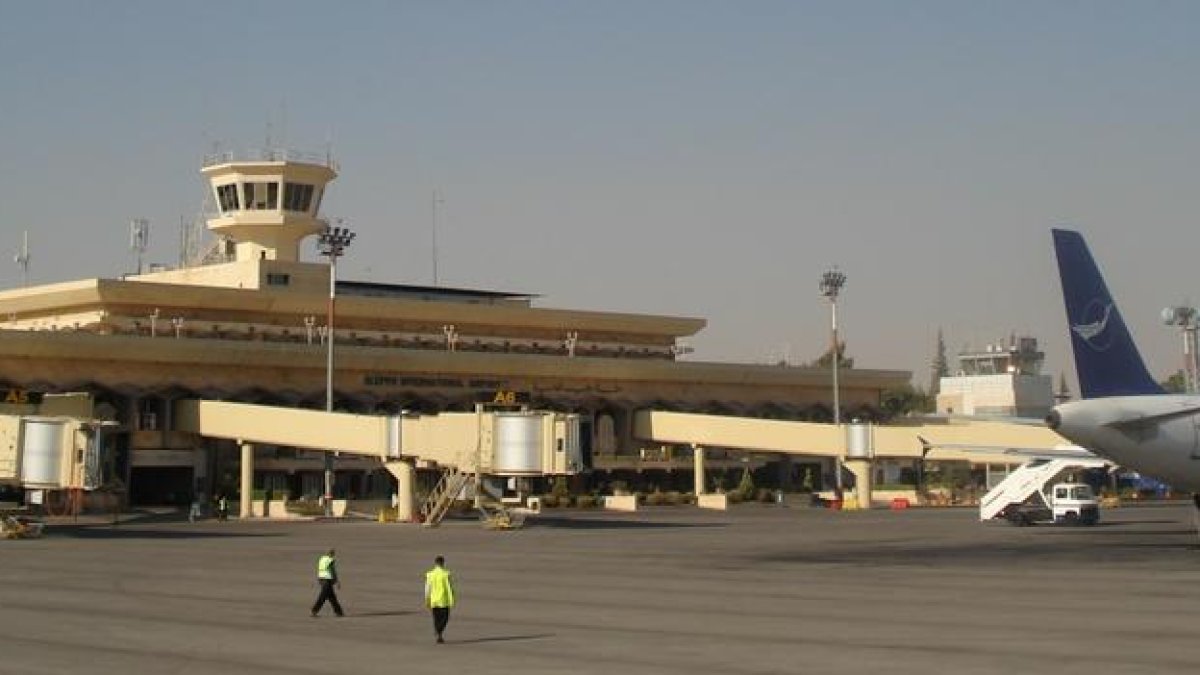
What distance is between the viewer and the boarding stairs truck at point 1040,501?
74.5 m

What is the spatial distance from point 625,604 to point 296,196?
89.7 meters

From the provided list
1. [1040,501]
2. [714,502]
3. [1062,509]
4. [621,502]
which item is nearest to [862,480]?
[714,502]

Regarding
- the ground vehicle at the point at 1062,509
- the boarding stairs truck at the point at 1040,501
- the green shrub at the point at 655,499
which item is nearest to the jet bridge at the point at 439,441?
the boarding stairs truck at the point at 1040,501

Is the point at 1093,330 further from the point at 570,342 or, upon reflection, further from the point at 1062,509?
the point at 570,342

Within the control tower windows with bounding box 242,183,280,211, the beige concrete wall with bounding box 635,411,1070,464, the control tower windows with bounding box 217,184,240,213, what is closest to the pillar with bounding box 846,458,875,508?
the beige concrete wall with bounding box 635,411,1070,464

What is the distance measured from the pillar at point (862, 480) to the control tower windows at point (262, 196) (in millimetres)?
49630

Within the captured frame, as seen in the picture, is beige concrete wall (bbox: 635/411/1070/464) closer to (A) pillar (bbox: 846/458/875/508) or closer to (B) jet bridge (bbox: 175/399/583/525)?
(A) pillar (bbox: 846/458/875/508)

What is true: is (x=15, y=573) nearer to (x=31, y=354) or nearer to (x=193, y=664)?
(x=193, y=664)

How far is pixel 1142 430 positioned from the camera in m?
49.9

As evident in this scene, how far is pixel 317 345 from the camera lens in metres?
109

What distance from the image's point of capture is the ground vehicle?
244 feet

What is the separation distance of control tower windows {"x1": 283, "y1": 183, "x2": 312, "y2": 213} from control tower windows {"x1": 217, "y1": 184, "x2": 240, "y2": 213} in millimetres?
3993

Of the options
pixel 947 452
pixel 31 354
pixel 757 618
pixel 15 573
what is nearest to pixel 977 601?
pixel 757 618

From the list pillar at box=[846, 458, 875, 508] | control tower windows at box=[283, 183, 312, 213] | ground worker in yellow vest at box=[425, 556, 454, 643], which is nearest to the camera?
ground worker in yellow vest at box=[425, 556, 454, 643]
